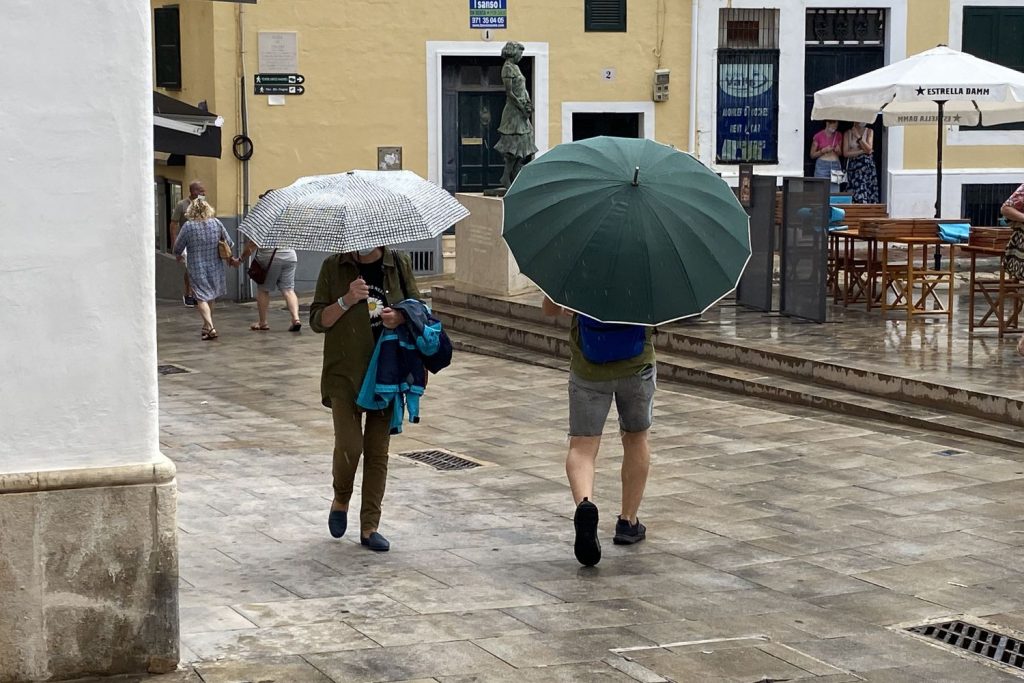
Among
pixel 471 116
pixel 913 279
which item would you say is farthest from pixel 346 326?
pixel 471 116

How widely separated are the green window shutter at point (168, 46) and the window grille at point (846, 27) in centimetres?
884

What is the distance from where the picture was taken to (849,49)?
75.0 feet

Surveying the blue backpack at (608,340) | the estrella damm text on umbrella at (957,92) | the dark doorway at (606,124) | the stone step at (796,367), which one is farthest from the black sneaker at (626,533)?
the dark doorway at (606,124)

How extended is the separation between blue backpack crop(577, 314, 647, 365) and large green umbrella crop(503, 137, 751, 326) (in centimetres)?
41

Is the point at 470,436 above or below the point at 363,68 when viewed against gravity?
below

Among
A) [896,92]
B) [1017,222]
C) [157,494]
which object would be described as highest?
[896,92]

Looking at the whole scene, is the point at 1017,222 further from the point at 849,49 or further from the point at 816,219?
the point at 849,49

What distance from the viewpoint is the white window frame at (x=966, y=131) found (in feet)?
74.5

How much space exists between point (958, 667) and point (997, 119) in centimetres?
1337

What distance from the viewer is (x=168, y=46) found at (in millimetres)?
21969

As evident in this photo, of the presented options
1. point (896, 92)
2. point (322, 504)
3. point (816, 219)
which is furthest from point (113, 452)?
point (896, 92)

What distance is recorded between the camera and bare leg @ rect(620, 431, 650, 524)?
7.62 metres

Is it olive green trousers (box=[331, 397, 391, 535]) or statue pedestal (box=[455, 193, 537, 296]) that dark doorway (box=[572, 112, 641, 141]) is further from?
olive green trousers (box=[331, 397, 391, 535])

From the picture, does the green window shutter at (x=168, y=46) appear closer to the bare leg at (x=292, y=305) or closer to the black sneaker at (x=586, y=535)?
the bare leg at (x=292, y=305)
